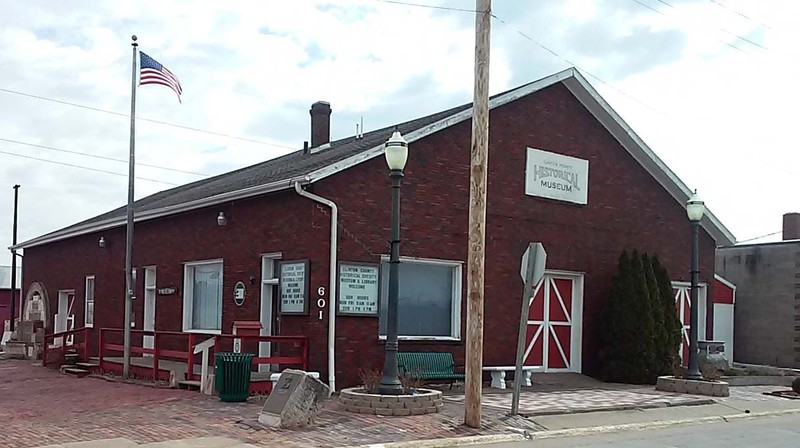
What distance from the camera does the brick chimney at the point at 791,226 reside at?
30969 mm

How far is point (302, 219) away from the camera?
17641 mm

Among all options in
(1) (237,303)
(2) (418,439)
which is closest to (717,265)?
(1) (237,303)

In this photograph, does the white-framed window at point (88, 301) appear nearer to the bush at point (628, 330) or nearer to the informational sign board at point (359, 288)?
the informational sign board at point (359, 288)

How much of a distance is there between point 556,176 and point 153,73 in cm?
923

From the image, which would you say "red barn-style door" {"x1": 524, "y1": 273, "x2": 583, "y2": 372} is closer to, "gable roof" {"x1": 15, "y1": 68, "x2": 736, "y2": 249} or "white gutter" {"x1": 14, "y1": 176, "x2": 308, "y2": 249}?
"gable roof" {"x1": 15, "y1": 68, "x2": 736, "y2": 249}

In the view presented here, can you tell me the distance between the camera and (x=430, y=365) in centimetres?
1825

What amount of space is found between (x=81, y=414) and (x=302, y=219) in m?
5.62

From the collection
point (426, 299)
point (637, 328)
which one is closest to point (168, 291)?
point (426, 299)

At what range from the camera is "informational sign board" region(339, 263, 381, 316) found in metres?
17.4

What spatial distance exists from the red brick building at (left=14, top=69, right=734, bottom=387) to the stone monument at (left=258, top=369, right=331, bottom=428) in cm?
373

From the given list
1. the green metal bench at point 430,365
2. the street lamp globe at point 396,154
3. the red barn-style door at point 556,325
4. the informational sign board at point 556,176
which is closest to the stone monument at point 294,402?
the street lamp globe at point 396,154

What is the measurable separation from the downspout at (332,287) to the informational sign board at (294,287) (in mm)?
574

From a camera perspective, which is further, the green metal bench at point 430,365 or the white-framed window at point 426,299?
the white-framed window at point 426,299

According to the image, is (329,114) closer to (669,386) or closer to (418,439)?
(669,386)
